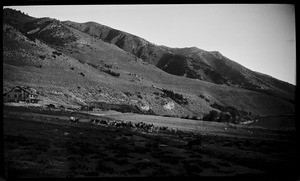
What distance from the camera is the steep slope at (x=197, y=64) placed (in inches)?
1144

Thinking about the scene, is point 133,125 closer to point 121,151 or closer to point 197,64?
point 121,151

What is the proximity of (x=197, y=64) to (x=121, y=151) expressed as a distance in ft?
255

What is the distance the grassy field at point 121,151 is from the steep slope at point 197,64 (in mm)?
5104

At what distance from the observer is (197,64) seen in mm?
91125

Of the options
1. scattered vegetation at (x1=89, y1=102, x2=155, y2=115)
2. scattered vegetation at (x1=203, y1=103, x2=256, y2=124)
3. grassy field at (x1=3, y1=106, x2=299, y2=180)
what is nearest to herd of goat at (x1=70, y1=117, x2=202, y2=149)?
grassy field at (x1=3, y1=106, x2=299, y2=180)

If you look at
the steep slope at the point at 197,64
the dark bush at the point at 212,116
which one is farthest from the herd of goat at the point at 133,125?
the steep slope at the point at 197,64

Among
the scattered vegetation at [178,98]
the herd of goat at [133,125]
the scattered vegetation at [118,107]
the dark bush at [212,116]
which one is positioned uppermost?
the scattered vegetation at [178,98]

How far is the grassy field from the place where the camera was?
49.4 ft

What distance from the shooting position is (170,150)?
18266 mm

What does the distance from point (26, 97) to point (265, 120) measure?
23.2 m

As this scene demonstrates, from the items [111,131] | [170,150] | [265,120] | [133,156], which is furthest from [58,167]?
[265,120]

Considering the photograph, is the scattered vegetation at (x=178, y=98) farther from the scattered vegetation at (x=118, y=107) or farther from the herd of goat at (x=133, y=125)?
the herd of goat at (x=133, y=125)

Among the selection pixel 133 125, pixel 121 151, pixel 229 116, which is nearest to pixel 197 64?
pixel 229 116

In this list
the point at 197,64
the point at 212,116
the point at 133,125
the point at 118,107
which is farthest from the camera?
the point at 197,64
